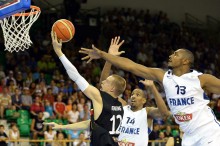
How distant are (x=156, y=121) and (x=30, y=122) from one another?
4.44 meters

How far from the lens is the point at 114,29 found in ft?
71.4

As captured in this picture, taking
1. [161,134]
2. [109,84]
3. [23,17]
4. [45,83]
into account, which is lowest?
[161,134]

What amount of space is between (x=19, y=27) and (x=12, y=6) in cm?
154

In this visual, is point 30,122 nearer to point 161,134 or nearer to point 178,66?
point 161,134

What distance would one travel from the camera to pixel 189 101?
6.12 metres

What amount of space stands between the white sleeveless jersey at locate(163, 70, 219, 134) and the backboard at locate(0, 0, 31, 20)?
7.75ft

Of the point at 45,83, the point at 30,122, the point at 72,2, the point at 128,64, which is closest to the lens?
the point at 128,64

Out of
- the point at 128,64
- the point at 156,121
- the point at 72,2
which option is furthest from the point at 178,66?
the point at 72,2

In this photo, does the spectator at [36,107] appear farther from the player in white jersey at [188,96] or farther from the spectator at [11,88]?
the player in white jersey at [188,96]

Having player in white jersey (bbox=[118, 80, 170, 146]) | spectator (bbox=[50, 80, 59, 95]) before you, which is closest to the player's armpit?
player in white jersey (bbox=[118, 80, 170, 146])

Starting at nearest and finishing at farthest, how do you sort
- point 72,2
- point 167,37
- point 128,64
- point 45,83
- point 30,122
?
point 128,64 < point 30,122 < point 45,83 < point 72,2 < point 167,37

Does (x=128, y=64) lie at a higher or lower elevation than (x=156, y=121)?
higher

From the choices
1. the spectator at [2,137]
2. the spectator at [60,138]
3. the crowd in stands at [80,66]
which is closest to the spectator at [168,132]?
the crowd in stands at [80,66]

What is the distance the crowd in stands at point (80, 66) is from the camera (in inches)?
570
